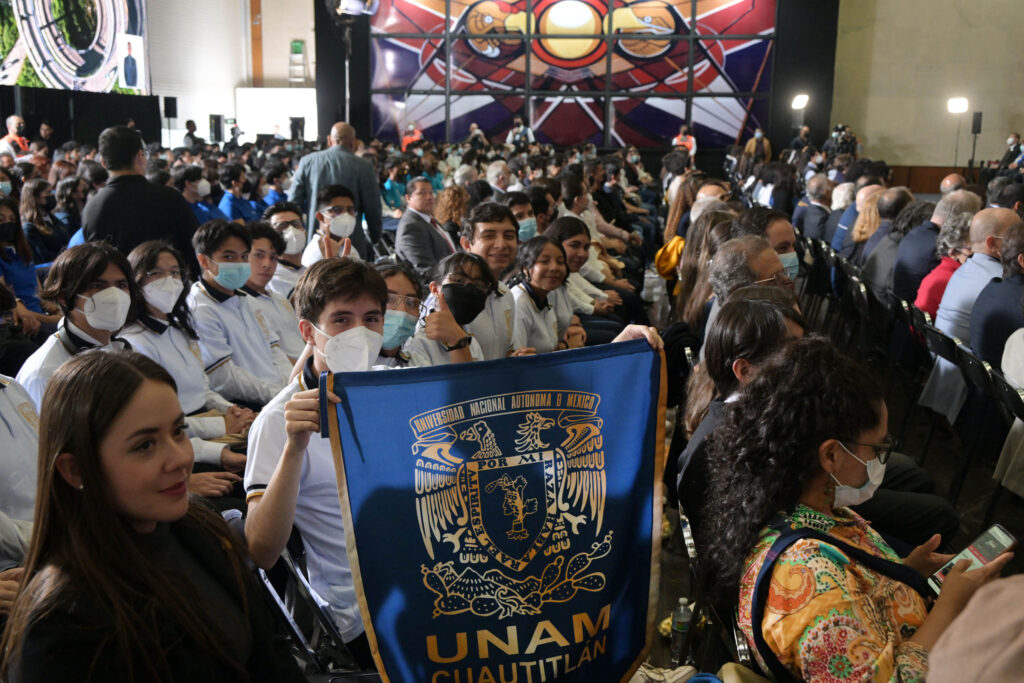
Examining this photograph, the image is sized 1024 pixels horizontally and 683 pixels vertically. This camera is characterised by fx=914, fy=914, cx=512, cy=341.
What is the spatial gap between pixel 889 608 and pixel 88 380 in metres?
1.50

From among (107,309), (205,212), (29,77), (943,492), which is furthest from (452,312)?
(29,77)

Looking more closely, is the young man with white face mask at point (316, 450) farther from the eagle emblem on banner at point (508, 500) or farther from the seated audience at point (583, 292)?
the seated audience at point (583, 292)

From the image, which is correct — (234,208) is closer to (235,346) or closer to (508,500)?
(235,346)

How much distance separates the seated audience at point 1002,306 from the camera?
13.0 feet

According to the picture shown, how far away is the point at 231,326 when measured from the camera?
388cm

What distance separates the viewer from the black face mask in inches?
136

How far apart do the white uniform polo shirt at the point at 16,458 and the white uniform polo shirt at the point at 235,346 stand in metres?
1.29

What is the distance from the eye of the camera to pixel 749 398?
1.91 metres

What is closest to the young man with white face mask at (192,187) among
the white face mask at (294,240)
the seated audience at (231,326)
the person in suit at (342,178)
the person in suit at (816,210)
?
the person in suit at (342,178)

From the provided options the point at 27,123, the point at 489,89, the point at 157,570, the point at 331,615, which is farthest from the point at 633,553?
the point at 489,89

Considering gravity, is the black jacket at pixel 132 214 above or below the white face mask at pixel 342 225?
above

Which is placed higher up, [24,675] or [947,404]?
[24,675]

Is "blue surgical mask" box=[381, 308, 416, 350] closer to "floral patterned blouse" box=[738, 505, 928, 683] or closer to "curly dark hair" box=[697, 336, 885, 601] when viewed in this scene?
"curly dark hair" box=[697, 336, 885, 601]

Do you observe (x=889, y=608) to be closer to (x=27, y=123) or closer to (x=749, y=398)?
(x=749, y=398)
